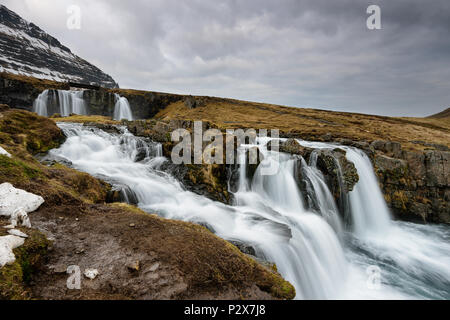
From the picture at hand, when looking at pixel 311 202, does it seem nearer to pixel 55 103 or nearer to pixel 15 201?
pixel 15 201

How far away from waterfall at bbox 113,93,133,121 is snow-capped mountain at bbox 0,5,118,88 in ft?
226

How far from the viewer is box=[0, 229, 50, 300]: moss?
2.41 metres

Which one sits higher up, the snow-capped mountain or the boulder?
the snow-capped mountain

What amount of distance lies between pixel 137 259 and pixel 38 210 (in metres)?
3.00

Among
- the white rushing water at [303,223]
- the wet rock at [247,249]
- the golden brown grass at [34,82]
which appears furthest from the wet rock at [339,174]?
the golden brown grass at [34,82]

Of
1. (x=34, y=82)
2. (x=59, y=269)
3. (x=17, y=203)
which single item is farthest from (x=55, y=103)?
(x=59, y=269)

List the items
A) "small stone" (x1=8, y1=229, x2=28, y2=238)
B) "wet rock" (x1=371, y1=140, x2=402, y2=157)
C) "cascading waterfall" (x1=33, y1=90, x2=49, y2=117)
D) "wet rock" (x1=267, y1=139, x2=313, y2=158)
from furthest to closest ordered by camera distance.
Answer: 1. "cascading waterfall" (x1=33, y1=90, x2=49, y2=117)
2. "wet rock" (x1=371, y1=140, x2=402, y2=157)
3. "wet rock" (x1=267, y1=139, x2=313, y2=158)
4. "small stone" (x1=8, y1=229, x2=28, y2=238)

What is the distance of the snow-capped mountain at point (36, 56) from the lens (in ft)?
314

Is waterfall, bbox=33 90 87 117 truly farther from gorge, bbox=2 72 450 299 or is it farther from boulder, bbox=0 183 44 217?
boulder, bbox=0 183 44 217

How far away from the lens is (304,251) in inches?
323

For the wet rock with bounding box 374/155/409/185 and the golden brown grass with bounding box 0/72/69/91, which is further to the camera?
the golden brown grass with bounding box 0/72/69/91

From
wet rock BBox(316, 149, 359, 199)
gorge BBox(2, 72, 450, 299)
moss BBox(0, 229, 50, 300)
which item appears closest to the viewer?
moss BBox(0, 229, 50, 300)

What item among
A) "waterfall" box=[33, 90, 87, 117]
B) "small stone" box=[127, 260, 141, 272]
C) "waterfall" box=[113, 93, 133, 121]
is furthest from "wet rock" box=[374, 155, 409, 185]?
"waterfall" box=[113, 93, 133, 121]

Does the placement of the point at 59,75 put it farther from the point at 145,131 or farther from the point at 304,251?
the point at 304,251
